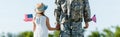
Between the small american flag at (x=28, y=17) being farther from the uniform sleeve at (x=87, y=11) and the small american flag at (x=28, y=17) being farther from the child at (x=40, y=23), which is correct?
the uniform sleeve at (x=87, y=11)

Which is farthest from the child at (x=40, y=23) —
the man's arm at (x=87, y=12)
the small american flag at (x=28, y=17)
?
the man's arm at (x=87, y=12)

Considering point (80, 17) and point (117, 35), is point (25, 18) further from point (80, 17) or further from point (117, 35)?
point (117, 35)

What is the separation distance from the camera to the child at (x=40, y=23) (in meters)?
5.62

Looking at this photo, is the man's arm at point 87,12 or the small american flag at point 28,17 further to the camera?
the man's arm at point 87,12

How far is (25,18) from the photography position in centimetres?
565

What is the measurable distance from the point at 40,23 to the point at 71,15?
0.51 m

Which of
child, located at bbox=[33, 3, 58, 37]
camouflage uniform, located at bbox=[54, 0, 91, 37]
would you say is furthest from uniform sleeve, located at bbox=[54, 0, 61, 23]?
child, located at bbox=[33, 3, 58, 37]

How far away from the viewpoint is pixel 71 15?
18.7ft

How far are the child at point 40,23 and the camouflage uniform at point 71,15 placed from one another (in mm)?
202

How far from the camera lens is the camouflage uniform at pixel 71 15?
566 centimetres

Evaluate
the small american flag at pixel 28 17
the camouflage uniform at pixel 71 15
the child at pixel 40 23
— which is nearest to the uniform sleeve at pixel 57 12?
the camouflage uniform at pixel 71 15

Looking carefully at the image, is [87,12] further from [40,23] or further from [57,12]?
[40,23]

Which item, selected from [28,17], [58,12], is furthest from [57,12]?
[28,17]

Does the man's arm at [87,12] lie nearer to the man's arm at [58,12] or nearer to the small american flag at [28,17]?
the man's arm at [58,12]
